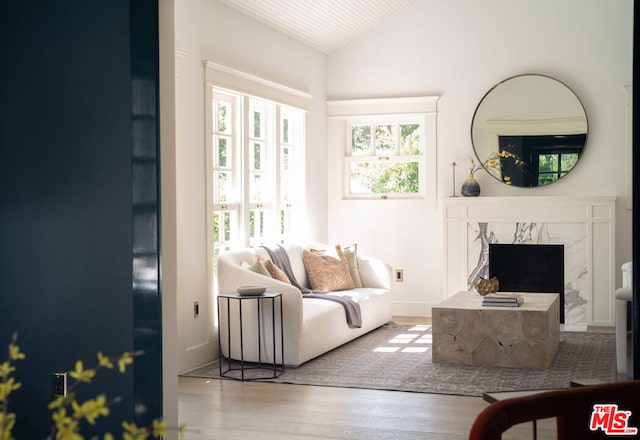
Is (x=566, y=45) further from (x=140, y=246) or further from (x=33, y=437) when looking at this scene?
(x=33, y=437)

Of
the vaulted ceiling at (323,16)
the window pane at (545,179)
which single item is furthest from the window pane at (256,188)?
the window pane at (545,179)

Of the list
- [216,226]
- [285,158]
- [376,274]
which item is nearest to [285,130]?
[285,158]

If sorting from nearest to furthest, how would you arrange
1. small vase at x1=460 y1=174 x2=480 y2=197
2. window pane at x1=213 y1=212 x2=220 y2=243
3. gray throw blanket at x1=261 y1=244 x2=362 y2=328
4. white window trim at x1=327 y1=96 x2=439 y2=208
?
1. window pane at x1=213 y1=212 x2=220 y2=243
2. gray throw blanket at x1=261 y1=244 x2=362 y2=328
3. small vase at x1=460 y1=174 x2=480 y2=197
4. white window trim at x1=327 y1=96 x2=439 y2=208

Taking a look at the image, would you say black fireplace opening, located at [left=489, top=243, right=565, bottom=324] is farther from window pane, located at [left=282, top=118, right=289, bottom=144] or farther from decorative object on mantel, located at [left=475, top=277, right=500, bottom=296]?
window pane, located at [left=282, top=118, right=289, bottom=144]

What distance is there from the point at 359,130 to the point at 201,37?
117 inches

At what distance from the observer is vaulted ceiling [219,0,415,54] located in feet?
23.6

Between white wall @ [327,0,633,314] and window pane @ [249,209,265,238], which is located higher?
white wall @ [327,0,633,314]

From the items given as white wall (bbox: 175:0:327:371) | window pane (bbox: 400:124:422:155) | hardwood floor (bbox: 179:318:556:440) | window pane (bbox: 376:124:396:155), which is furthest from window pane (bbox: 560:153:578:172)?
hardwood floor (bbox: 179:318:556:440)

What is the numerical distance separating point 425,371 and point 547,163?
10.3 feet

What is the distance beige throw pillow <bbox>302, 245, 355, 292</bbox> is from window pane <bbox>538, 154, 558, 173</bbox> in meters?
2.23

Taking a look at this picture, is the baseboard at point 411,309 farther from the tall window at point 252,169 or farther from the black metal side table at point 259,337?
the black metal side table at point 259,337

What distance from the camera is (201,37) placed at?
635 centimetres

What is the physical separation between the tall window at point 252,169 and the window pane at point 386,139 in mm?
995

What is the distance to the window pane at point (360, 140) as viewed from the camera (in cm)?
891
